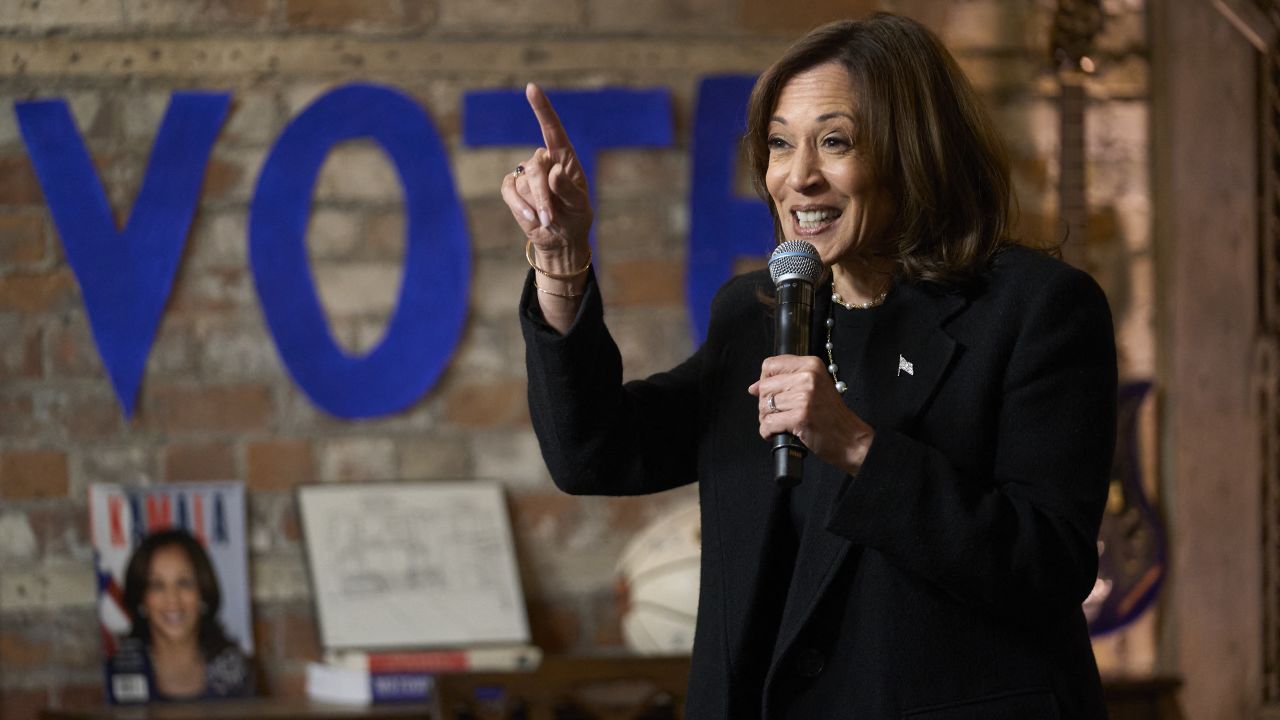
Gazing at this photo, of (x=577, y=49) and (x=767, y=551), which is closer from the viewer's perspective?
(x=767, y=551)

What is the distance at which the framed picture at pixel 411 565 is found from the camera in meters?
3.10

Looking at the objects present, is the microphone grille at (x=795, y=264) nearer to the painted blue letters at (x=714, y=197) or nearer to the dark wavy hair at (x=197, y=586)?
the painted blue letters at (x=714, y=197)

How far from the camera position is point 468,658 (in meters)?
3.05

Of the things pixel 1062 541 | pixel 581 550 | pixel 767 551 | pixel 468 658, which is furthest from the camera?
pixel 581 550

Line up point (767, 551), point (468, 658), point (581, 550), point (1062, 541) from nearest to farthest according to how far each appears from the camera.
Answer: point (1062, 541) → point (767, 551) → point (468, 658) → point (581, 550)

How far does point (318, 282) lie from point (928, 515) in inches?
85.8

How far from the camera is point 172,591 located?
10.2 ft

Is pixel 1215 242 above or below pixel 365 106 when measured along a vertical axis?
below

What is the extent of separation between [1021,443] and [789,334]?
26 centimetres

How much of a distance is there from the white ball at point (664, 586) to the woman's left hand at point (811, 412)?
159cm

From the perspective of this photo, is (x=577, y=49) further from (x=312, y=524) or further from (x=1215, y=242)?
(x=1215, y=242)

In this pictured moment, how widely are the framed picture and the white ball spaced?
0.27 meters

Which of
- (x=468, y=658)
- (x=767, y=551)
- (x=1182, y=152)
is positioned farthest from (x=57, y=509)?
(x=1182, y=152)

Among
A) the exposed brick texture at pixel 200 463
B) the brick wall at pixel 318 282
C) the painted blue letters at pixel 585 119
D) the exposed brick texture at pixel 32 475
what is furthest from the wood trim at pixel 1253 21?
the exposed brick texture at pixel 32 475
